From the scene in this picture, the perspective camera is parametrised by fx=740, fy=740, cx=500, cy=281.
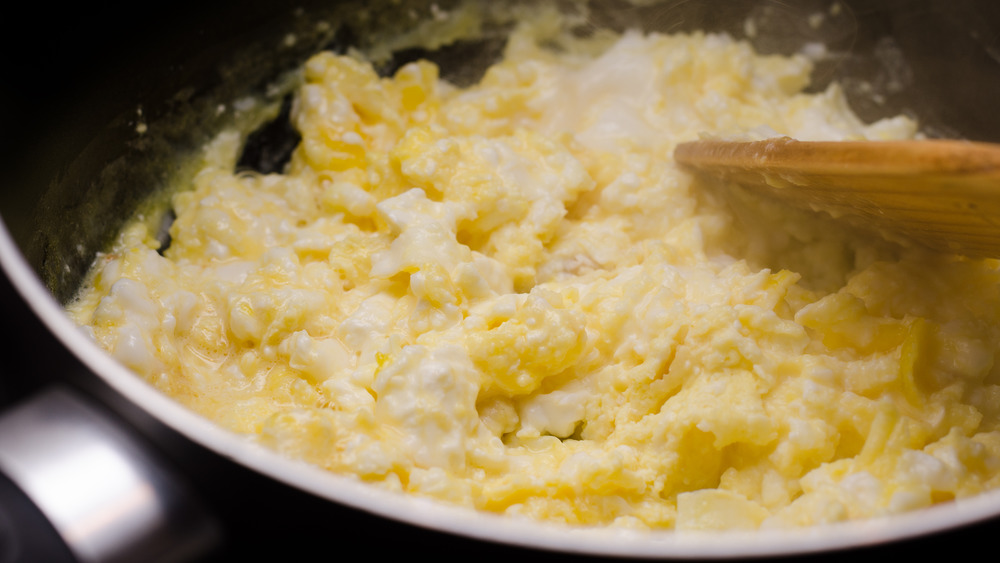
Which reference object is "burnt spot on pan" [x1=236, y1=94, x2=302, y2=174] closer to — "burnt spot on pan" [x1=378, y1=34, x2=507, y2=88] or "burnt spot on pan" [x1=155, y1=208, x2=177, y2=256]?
"burnt spot on pan" [x1=155, y1=208, x2=177, y2=256]

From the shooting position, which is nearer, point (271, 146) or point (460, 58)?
point (271, 146)

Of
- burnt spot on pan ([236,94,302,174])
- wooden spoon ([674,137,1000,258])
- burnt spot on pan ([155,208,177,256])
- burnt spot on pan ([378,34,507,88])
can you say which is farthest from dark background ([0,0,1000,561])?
burnt spot on pan ([378,34,507,88])

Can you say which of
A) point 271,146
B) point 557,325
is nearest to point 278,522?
point 557,325

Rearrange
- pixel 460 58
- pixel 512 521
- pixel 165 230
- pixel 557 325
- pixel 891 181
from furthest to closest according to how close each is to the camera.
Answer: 1. pixel 460 58
2. pixel 165 230
3. pixel 557 325
4. pixel 891 181
5. pixel 512 521

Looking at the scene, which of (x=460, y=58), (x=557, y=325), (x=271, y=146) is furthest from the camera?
(x=460, y=58)

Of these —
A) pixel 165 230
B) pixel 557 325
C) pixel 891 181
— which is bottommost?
pixel 557 325

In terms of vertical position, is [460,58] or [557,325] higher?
[460,58]

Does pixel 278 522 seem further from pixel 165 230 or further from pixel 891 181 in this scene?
pixel 165 230
